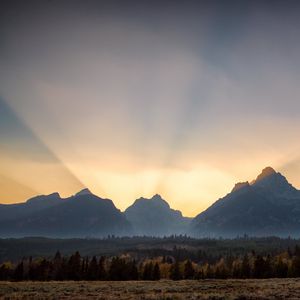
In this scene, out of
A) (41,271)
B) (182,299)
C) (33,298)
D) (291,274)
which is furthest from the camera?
(41,271)

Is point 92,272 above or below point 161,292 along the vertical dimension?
above

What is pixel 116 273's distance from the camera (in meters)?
130

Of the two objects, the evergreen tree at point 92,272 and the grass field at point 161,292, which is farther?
the evergreen tree at point 92,272

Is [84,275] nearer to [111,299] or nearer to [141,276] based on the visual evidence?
[141,276]

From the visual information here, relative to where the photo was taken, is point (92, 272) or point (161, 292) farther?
point (92, 272)

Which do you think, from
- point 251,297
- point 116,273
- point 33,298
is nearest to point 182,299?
point 251,297

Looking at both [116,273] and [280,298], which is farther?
[116,273]

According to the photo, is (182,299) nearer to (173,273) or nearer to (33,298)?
(33,298)

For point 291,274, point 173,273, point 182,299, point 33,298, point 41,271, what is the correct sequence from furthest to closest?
point 173,273, point 41,271, point 291,274, point 33,298, point 182,299

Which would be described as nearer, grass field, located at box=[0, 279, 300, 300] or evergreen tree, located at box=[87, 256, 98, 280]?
grass field, located at box=[0, 279, 300, 300]

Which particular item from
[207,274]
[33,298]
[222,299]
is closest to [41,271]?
[207,274]

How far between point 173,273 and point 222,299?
11223cm

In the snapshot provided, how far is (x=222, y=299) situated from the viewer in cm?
3416

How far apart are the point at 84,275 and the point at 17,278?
22.4 meters
